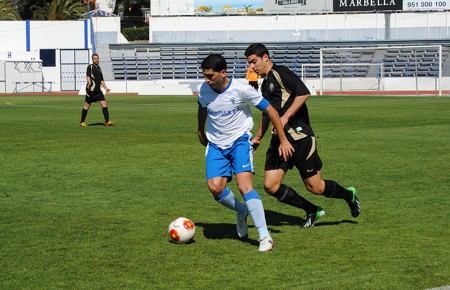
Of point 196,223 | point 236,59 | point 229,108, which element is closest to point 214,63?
point 229,108

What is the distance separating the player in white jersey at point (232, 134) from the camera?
8.03 m

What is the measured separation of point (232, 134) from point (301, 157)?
0.98 meters

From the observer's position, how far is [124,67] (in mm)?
67312

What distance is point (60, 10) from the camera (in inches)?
3674

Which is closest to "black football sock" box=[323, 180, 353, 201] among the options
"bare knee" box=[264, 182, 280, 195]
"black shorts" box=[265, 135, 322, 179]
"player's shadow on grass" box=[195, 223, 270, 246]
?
"black shorts" box=[265, 135, 322, 179]

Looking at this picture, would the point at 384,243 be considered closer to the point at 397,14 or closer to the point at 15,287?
the point at 15,287

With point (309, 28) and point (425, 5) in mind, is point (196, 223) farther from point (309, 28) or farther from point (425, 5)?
point (309, 28)

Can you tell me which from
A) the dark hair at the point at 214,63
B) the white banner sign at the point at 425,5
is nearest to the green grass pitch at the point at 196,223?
the dark hair at the point at 214,63

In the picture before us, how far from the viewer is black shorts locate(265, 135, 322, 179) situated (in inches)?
349

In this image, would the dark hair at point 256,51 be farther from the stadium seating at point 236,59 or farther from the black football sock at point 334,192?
the stadium seating at point 236,59

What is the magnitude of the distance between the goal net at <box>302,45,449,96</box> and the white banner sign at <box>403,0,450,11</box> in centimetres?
495

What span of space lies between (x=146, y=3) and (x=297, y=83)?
97.2 metres

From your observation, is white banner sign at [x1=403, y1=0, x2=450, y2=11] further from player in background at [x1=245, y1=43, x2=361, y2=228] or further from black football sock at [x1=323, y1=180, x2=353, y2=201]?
player in background at [x1=245, y1=43, x2=361, y2=228]

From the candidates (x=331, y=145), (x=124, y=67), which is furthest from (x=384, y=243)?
(x=124, y=67)
